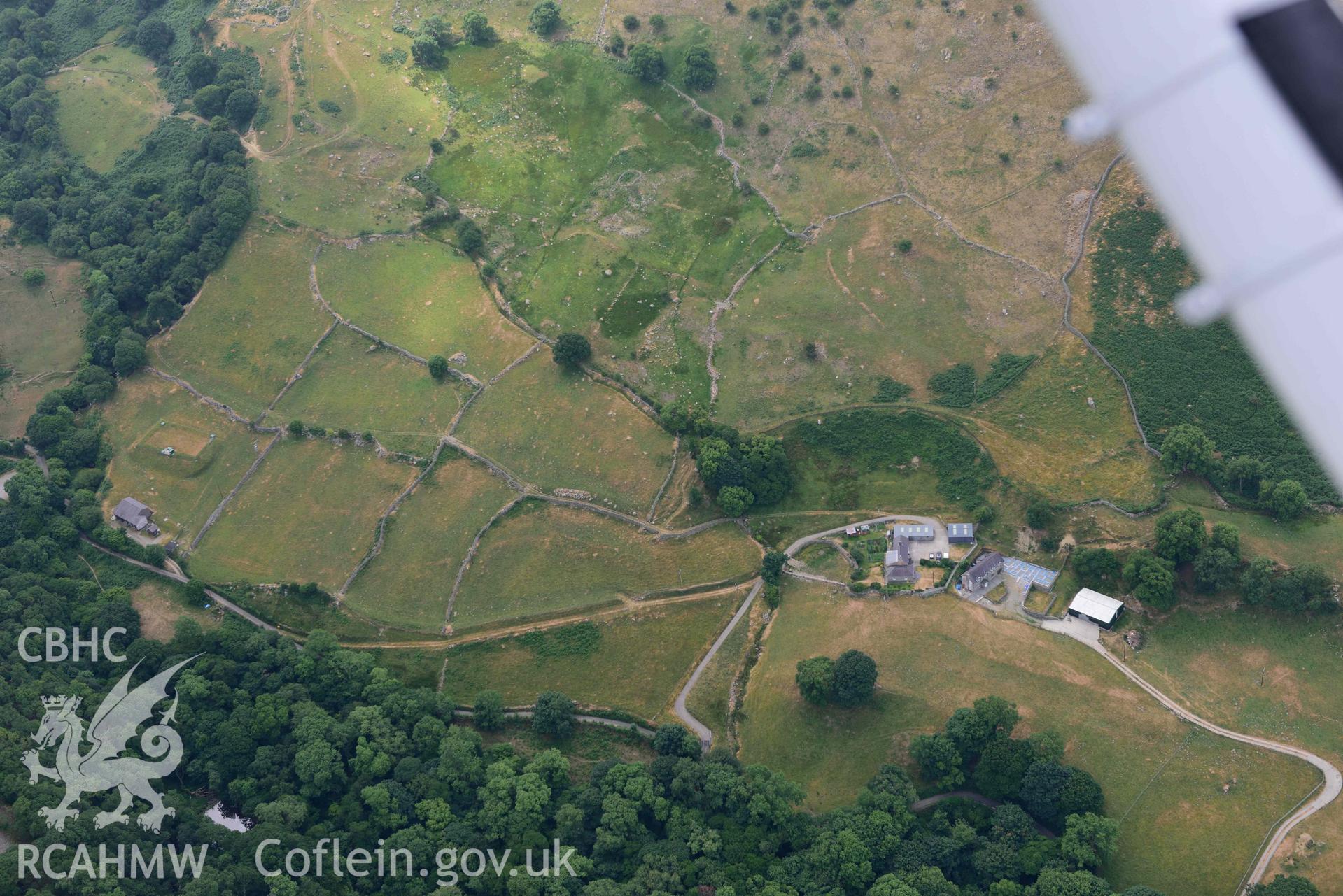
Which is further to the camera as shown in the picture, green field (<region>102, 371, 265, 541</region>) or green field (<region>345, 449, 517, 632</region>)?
green field (<region>102, 371, 265, 541</region>)

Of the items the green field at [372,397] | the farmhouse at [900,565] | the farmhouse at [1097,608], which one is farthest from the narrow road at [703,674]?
the green field at [372,397]

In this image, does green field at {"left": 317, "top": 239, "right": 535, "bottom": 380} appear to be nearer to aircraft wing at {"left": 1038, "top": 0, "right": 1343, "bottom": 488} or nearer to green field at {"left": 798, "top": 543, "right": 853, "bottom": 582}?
green field at {"left": 798, "top": 543, "right": 853, "bottom": 582}

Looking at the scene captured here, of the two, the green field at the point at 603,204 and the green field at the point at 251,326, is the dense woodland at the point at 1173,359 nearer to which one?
the green field at the point at 603,204

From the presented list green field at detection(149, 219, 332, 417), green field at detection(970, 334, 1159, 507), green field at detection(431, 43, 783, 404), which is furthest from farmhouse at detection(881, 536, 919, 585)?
green field at detection(149, 219, 332, 417)

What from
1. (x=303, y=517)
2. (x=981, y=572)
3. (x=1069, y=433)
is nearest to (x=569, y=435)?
(x=303, y=517)

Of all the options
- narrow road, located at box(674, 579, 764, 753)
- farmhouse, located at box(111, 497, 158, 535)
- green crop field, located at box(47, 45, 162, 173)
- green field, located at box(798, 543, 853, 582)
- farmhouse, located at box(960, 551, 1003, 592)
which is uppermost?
farmhouse, located at box(960, 551, 1003, 592)

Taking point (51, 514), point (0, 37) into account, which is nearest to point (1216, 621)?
point (51, 514)

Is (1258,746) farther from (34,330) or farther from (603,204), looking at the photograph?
(34,330)
